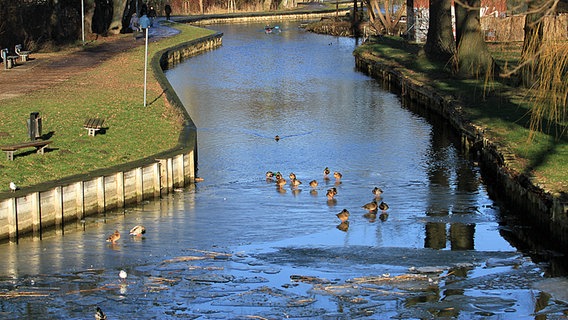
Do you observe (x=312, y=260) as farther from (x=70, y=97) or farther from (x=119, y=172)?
(x=70, y=97)

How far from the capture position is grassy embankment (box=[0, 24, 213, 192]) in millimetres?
26656

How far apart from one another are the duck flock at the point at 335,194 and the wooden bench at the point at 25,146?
6.46 m

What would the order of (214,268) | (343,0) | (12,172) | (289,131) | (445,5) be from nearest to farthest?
(214,268)
(12,172)
(289,131)
(445,5)
(343,0)

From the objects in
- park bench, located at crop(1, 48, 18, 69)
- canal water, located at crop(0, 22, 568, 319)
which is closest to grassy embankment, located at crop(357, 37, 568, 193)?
canal water, located at crop(0, 22, 568, 319)

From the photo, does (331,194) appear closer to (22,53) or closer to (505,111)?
(505,111)

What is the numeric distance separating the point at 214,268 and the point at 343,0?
425 ft

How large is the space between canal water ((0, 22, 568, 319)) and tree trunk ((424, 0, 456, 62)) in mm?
14658

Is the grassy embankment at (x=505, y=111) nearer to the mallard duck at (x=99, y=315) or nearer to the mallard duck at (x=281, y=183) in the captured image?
the mallard duck at (x=281, y=183)

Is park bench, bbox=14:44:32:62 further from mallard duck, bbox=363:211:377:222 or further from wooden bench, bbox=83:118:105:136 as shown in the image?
mallard duck, bbox=363:211:377:222

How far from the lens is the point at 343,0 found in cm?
14762

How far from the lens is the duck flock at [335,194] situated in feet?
82.2

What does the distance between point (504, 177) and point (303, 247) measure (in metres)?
7.11

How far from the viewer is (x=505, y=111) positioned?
117ft

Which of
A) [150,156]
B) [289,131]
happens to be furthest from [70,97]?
[150,156]
